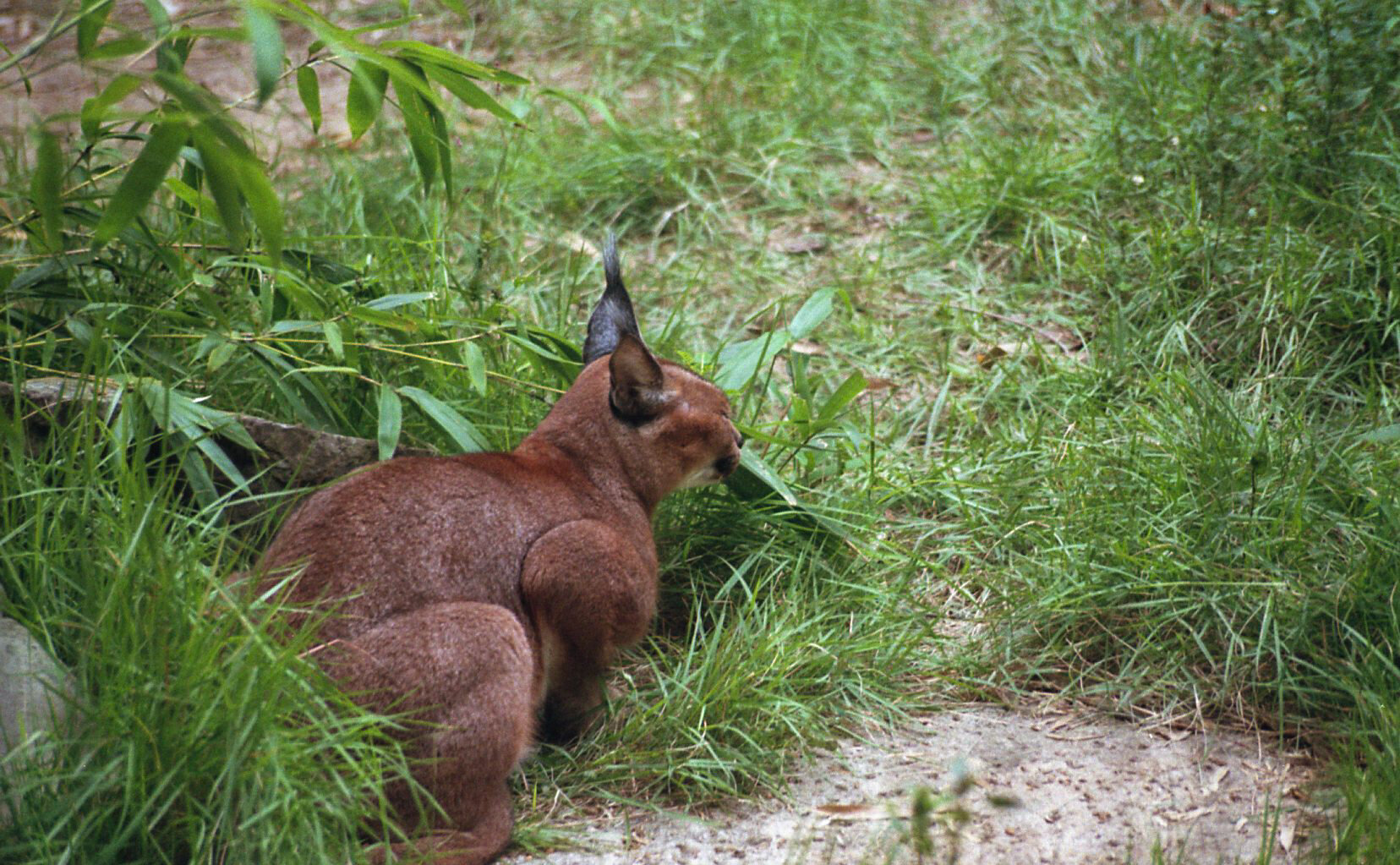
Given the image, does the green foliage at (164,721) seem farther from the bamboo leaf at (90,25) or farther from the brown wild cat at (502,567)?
the bamboo leaf at (90,25)

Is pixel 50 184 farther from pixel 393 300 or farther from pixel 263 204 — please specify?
pixel 393 300

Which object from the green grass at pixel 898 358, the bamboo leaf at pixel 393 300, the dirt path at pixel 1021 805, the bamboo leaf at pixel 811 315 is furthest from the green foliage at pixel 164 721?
the bamboo leaf at pixel 811 315

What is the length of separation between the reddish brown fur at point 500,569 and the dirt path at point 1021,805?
13.0 inches

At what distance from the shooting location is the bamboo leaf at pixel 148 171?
2.31m

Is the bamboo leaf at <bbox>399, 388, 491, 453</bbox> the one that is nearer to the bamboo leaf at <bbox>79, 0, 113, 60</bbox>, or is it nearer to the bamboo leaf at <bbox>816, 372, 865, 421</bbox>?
the bamboo leaf at <bbox>816, 372, 865, 421</bbox>

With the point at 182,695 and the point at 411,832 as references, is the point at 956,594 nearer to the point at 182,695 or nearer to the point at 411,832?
the point at 411,832

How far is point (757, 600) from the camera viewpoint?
4.30 meters

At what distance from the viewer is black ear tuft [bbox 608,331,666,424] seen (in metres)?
3.72

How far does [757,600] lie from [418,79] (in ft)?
6.52

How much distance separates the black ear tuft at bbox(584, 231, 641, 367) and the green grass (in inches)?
12.2

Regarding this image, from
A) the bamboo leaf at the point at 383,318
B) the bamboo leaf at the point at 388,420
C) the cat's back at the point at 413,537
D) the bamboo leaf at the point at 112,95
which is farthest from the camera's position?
the bamboo leaf at the point at 383,318

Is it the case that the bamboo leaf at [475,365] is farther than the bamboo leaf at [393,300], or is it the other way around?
the bamboo leaf at [393,300]

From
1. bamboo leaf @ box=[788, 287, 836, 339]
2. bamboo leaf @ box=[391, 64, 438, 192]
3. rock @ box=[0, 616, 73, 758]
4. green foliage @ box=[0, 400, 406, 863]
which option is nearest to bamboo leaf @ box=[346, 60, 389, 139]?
bamboo leaf @ box=[391, 64, 438, 192]

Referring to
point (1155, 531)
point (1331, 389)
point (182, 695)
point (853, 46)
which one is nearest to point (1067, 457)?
point (1155, 531)
